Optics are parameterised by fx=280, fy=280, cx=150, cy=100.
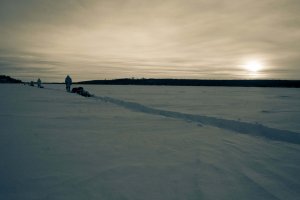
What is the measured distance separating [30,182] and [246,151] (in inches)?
152

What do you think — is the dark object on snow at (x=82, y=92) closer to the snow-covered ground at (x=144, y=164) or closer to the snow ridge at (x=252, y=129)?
the snow ridge at (x=252, y=129)

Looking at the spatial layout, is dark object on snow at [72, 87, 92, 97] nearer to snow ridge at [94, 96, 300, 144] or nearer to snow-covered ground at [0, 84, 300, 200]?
snow ridge at [94, 96, 300, 144]

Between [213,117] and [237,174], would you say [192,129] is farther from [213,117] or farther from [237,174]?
[237,174]

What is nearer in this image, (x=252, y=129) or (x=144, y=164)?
(x=144, y=164)

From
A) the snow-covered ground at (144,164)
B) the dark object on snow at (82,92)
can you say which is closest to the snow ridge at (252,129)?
the snow-covered ground at (144,164)

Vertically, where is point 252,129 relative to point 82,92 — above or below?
below

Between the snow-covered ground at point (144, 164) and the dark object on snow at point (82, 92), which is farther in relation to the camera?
the dark object on snow at point (82, 92)

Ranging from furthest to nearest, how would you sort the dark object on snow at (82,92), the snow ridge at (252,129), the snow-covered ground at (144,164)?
the dark object on snow at (82,92) → the snow ridge at (252,129) → the snow-covered ground at (144,164)

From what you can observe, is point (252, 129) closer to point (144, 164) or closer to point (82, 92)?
point (144, 164)

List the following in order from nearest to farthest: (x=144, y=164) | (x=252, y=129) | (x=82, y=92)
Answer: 1. (x=144, y=164)
2. (x=252, y=129)
3. (x=82, y=92)

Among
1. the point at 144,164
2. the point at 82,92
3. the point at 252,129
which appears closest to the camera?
the point at 144,164

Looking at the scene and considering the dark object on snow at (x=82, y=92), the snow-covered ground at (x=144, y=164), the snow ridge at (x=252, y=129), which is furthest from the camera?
the dark object on snow at (x=82, y=92)

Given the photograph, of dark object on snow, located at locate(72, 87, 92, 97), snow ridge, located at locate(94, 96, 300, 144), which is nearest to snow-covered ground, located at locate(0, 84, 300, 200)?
snow ridge, located at locate(94, 96, 300, 144)

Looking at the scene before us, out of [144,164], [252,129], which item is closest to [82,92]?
[252,129]
